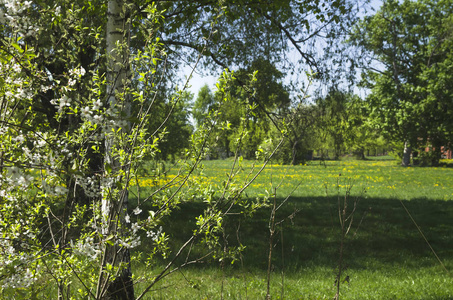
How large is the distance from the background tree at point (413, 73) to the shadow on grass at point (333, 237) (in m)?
17.4

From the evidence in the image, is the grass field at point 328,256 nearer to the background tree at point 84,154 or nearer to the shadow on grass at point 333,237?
the shadow on grass at point 333,237

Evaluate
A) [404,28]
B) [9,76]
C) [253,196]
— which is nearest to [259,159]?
[9,76]

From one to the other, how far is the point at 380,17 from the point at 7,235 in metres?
30.0

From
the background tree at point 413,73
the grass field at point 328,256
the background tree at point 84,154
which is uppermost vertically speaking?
the background tree at point 413,73

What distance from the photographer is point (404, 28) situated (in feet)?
91.1

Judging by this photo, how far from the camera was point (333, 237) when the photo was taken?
777 centimetres

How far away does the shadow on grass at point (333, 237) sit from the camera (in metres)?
6.52

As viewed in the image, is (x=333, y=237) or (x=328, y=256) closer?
(x=328, y=256)

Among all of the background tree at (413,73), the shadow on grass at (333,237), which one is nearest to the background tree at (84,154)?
the shadow on grass at (333,237)

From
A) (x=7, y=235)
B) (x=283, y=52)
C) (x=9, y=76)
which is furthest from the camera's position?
(x=283, y=52)

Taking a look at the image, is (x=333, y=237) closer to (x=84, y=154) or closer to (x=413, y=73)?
(x=84, y=154)

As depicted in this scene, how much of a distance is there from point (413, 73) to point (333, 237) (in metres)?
25.0

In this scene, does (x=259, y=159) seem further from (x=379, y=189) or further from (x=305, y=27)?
(x=379, y=189)

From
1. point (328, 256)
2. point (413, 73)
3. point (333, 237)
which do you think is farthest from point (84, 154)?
point (413, 73)
